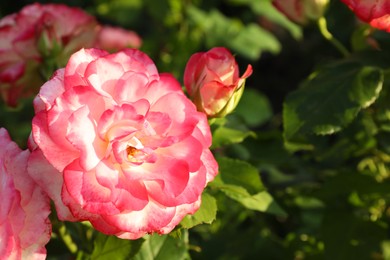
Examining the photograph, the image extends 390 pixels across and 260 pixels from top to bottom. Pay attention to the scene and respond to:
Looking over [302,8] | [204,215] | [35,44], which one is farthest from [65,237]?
[302,8]

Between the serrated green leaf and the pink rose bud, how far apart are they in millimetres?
254

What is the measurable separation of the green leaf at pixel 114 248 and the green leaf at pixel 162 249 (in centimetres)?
6

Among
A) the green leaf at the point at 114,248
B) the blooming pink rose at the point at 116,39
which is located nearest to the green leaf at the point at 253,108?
the blooming pink rose at the point at 116,39

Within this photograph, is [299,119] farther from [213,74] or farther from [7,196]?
[7,196]

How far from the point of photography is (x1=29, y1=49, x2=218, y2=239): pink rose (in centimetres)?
69

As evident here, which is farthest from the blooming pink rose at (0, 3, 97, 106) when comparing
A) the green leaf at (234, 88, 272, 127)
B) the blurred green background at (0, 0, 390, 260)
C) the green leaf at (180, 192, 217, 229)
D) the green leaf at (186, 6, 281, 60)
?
the green leaf at (234, 88, 272, 127)

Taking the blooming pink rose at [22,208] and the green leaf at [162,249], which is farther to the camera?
the green leaf at [162,249]

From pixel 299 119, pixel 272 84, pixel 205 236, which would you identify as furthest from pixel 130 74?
pixel 272 84

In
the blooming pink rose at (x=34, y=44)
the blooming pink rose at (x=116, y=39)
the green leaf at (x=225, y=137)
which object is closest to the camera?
the green leaf at (x=225, y=137)

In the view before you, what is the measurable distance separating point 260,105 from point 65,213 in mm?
1309

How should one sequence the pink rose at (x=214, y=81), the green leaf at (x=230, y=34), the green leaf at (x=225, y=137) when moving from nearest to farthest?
the pink rose at (x=214, y=81)
the green leaf at (x=225, y=137)
the green leaf at (x=230, y=34)

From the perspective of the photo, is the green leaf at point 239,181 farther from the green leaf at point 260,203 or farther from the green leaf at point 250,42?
the green leaf at point 250,42

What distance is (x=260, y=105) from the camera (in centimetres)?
198

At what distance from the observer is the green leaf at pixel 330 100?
0.94 metres
